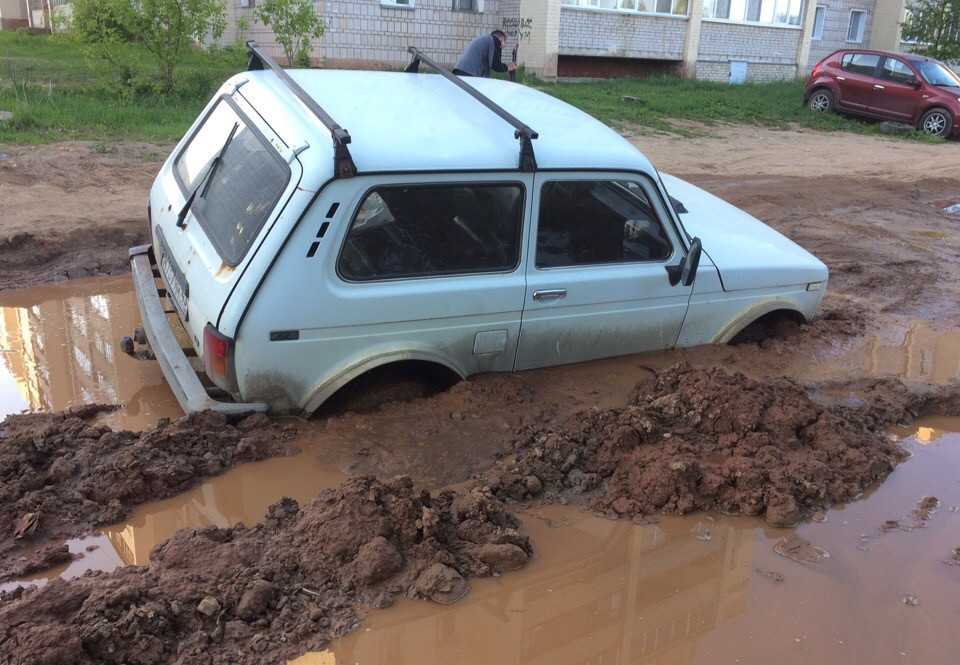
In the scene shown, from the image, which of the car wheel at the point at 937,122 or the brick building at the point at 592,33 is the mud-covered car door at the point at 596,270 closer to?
the brick building at the point at 592,33

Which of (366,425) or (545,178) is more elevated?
(545,178)

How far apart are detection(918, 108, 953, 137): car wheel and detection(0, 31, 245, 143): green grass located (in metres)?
14.3

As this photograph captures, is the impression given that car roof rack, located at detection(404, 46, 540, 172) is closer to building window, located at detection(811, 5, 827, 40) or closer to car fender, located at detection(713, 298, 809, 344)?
car fender, located at detection(713, 298, 809, 344)

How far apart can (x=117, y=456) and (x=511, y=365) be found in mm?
1986

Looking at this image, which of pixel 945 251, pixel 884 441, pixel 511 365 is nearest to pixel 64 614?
pixel 511 365

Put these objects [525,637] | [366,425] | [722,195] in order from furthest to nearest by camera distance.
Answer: [722,195], [366,425], [525,637]

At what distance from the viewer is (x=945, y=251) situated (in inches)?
355

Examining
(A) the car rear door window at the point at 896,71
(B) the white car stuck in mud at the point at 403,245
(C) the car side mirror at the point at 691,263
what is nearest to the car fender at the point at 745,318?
(B) the white car stuck in mud at the point at 403,245

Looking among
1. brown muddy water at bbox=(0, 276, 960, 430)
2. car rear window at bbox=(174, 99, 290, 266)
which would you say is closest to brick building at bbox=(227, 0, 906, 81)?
brown muddy water at bbox=(0, 276, 960, 430)

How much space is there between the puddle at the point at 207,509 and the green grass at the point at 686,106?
13.1 meters

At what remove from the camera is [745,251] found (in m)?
5.19

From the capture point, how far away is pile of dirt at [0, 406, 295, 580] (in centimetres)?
343

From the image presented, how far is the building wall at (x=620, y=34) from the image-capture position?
21.8 metres

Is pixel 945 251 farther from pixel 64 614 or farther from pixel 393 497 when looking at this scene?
pixel 64 614
